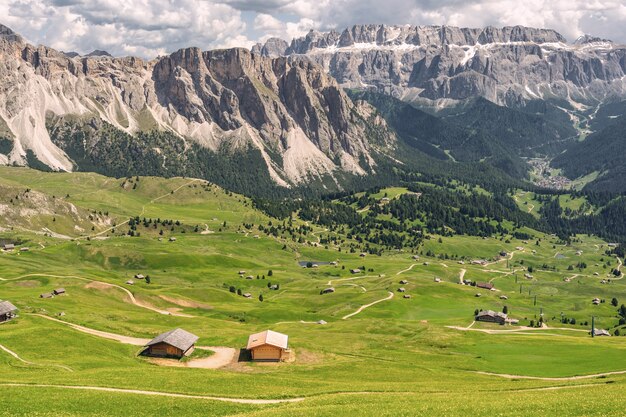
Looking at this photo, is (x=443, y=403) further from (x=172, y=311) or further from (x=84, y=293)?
(x=84, y=293)

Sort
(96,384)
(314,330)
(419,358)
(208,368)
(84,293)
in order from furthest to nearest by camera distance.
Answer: (84,293) → (314,330) → (419,358) → (208,368) → (96,384)

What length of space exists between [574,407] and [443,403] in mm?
12523

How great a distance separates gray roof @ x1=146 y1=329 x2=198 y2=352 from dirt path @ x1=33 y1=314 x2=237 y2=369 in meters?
2.83

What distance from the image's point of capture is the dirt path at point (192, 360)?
99.1 metres

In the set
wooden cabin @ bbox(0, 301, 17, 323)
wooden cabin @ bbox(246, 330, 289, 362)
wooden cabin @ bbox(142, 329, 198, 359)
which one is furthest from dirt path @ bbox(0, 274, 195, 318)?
wooden cabin @ bbox(246, 330, 289, 362)

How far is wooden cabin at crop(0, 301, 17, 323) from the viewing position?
11728cm

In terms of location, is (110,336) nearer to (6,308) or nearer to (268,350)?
(6,308)

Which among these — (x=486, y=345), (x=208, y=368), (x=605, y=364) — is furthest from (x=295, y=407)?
(x=486, y=345)

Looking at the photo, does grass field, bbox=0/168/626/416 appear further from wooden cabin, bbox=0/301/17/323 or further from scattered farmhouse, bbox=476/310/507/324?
scattered farmhouse, bbox=476/310/507/324

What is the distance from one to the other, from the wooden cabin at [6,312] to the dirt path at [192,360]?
4.68 meters

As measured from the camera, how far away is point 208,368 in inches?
3772

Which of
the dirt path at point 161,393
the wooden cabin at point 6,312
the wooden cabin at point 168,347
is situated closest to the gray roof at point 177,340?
the wooden cabin at point 168,347

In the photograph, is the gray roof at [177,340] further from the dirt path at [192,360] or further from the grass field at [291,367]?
the grass field at [291,367]

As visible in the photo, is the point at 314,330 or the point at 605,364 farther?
the point at 314,330
